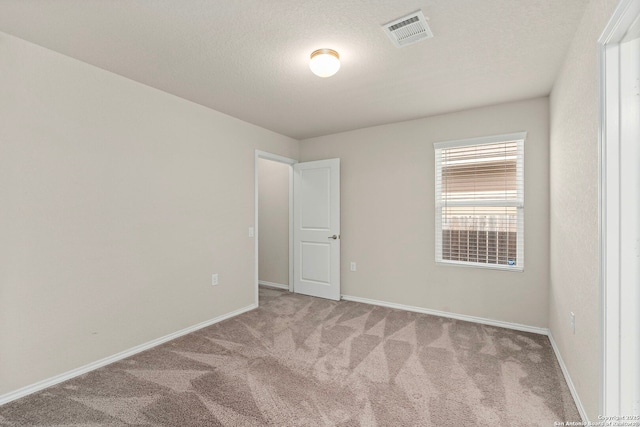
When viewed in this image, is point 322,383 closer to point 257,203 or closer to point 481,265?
point 481,265

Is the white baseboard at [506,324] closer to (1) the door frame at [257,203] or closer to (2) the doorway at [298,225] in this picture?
(2) the doorway at [298,225]

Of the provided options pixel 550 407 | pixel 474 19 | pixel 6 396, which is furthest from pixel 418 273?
pixel 6 396

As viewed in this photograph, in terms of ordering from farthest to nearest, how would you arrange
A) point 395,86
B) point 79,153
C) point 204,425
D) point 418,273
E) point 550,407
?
1. point 418,273
2. point 395,86
3. point 79,153
4. point 550,407
5. point 204,425

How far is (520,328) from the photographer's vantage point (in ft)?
10.6

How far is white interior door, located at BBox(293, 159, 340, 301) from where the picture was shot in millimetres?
4402

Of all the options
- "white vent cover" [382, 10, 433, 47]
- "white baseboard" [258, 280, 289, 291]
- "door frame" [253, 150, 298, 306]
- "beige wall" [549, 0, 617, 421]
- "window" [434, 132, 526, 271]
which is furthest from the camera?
"white baseboard" [258, 280, 289, 291]

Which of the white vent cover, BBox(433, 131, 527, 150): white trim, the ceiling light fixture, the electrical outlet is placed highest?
the white vent cover

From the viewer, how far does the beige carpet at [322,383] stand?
6.14 ft

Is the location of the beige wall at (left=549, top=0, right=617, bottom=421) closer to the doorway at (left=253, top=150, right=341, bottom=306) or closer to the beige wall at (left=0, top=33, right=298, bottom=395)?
the doorway at (left=253, top=150, right=341, bottom=306)

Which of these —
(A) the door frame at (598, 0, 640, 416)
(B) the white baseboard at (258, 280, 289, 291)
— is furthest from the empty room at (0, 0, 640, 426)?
(B) the white baseboard at (258, 280, 289, 291)

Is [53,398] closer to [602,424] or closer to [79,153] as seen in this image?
[79,153]

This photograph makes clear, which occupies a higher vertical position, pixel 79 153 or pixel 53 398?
pixel 79 153

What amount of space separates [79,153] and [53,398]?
1.76 metres

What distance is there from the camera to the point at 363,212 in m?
4.26
